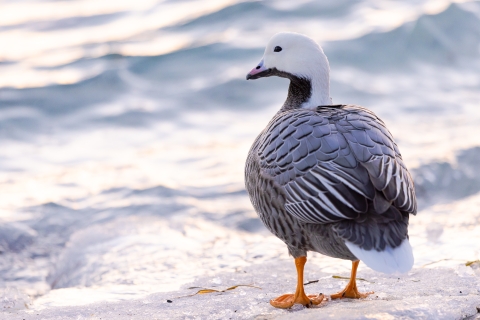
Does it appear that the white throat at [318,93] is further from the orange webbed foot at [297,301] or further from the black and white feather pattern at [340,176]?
the orange webbed foot at [297,301]

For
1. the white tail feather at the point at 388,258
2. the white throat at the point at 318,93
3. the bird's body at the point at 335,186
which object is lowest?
A: the white tail feather at the point at 388,258

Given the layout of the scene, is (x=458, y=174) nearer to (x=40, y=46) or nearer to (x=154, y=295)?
(x=154, y=295)

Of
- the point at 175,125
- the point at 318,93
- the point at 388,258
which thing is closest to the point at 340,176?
the point at 388,258

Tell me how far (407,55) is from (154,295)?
9785mm

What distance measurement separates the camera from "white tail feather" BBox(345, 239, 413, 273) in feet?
11.2

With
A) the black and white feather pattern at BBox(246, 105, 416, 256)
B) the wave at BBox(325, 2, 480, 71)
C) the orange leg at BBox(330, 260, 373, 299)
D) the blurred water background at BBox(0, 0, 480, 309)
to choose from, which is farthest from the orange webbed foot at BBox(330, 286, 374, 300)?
the wave at BBox(325, 2, 480, 71)

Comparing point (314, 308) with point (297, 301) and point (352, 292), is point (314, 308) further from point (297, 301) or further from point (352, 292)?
point (352, 292)

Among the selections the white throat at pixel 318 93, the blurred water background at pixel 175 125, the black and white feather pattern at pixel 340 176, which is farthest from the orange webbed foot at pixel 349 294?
the white throat at pixel 318 93

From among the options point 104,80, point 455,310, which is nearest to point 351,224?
point 455,310

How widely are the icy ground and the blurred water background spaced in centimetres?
44

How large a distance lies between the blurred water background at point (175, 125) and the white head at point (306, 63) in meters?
1.52

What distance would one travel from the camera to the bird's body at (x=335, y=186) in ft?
11.6

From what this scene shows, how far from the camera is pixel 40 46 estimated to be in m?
13.2

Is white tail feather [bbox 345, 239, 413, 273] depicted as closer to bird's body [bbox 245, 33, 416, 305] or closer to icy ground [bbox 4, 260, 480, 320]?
bird's body [bbox 245, 33, 416, 305]
